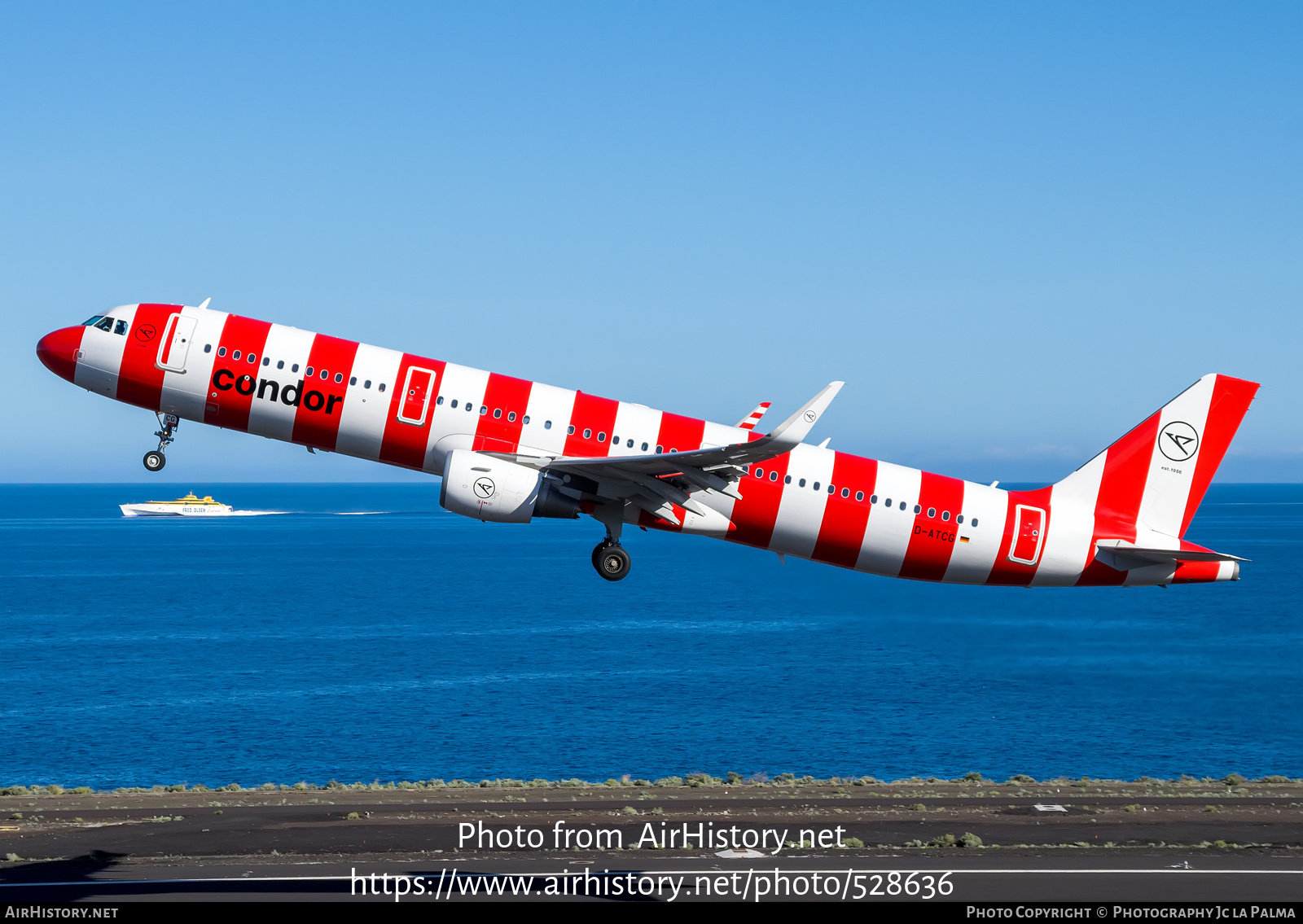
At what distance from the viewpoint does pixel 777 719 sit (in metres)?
109

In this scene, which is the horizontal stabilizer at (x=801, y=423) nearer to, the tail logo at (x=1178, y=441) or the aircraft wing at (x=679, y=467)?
the aircraft wing at (x=679, y=467)

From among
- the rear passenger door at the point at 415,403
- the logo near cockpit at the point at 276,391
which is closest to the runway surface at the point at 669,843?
the logo near cockpit at the point at 276,391

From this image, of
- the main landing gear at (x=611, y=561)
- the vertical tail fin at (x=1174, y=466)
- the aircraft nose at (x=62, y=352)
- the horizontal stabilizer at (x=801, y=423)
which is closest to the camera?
the horizontal stabilizer at (x=801, y=423)

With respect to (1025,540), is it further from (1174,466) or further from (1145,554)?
(1174,466)

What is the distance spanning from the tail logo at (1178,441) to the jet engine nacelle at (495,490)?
19.9 m

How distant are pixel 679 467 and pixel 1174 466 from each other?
1765cm

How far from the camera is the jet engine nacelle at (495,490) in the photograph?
2948 centimetres

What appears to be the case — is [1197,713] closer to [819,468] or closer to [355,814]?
[355,814]

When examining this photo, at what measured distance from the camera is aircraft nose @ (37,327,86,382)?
3266cm

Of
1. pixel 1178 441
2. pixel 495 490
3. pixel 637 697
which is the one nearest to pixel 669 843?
pixel 495 490

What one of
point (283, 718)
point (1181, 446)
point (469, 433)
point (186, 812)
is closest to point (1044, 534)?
point (1181, 446)

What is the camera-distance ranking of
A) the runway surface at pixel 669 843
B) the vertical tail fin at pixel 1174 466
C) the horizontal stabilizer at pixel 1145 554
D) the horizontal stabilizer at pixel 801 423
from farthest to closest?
1. the runway surface at pixel 669 843
2. the vertical tail fin at pixel 1174 466
3. the horizontal stabilizer at pixel 1145 554
4. the horizontal stabilizer at pixel 801 423

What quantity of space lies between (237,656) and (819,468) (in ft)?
407

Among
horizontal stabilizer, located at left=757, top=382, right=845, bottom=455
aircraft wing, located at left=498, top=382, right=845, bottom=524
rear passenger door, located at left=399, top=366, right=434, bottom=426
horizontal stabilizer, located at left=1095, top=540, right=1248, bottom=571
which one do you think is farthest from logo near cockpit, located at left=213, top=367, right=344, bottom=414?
horizontal stabilizer, located at left=1095, top=540, right=1248, bottom=571
